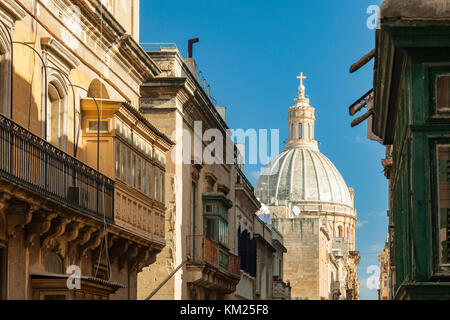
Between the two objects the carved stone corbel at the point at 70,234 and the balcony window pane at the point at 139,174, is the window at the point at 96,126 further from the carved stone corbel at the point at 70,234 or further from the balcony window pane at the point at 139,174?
the carved stone corbel at the point at 70,234

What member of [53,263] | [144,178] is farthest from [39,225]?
[144,178]

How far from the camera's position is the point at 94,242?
1770 centimetres

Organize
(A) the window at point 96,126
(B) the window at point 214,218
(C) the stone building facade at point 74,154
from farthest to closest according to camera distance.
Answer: (B) the window at point 214,218
(A) the window at point 96,126
(C) the stone building facade at point 74,154

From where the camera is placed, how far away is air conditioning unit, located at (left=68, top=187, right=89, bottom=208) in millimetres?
15770

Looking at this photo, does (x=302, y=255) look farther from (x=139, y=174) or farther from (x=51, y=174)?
(x=51, y=174)

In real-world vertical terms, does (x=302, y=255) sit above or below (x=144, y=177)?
above

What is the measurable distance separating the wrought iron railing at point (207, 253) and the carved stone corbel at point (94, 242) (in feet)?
30.5

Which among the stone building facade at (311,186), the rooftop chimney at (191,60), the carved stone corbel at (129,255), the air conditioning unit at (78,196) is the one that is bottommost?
the carved stone corbel at (129,255)

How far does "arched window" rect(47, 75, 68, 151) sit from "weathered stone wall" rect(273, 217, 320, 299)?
162 feet

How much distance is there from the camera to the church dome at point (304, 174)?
411ft

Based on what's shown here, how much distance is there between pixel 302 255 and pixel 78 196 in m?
52.4

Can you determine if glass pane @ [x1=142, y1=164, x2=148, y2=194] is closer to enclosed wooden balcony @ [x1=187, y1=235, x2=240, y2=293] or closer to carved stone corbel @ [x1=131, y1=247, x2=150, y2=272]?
carved stone corbel @ [x1=131, y1=247, x2=150, y2=272]

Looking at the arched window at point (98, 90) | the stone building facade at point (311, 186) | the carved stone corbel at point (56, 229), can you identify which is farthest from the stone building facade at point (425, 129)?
the stone building facade at point (311, 186)
